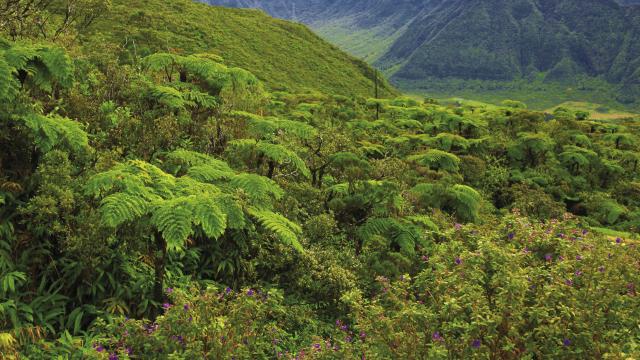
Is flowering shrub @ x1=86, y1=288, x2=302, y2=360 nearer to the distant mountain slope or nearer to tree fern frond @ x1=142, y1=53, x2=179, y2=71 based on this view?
tree fern frond @ x1=142, y1=53, x2=179, y2=71

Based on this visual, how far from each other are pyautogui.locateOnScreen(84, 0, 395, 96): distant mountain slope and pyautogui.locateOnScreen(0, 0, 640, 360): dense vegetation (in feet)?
69.8

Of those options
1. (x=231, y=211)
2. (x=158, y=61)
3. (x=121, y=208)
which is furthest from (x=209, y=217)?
(x=158, y=61)

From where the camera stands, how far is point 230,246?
8.45 metres

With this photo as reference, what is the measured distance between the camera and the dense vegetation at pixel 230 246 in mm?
5305

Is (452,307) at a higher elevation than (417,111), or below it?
below

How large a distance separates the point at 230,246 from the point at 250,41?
46506mm

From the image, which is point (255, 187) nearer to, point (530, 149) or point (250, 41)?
point (530, 149)

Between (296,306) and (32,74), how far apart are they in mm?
5853

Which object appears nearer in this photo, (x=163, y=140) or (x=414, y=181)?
(x=163, y=140)

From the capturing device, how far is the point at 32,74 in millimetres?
7641

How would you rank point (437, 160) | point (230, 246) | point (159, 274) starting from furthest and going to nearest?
point (437, 160) < point (230, 246) < point (159, 274)

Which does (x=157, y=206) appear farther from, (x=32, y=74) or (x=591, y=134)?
(x=591, y=134)

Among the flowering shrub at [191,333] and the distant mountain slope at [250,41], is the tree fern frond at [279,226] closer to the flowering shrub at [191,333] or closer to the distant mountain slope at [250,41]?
the flowering shrub at [191,333]

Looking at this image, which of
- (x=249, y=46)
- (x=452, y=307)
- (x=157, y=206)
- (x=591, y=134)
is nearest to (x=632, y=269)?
(x=452, y=307)
